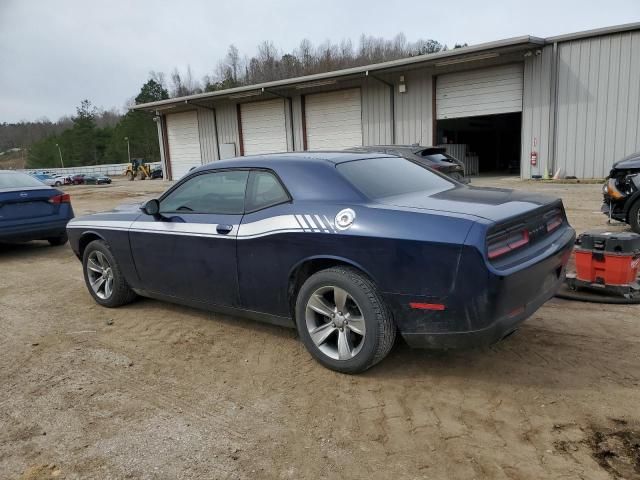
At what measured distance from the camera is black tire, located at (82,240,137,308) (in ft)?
16.8

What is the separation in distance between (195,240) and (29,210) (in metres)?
5.55

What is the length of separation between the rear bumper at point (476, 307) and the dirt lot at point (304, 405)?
1.35ft

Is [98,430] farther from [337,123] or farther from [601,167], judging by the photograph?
[337,123]

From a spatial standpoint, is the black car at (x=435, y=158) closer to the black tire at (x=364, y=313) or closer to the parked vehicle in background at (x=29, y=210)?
the parked vehicle in background at (x=29, y=210)

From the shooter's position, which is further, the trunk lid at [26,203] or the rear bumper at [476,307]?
the trunk lid at [26,203]

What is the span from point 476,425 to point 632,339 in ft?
6.24

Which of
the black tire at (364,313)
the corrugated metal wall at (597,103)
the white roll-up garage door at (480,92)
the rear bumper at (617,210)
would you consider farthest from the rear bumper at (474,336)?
the white roll-up garage door at (480,92)

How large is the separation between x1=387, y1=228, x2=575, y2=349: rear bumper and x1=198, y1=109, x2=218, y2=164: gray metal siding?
83.9ft

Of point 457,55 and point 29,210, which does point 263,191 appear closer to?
point 29,210

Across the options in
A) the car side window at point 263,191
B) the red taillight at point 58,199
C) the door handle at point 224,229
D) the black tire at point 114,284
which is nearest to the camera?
the car side window at point 263,191

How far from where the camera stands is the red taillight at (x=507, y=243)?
118 inches

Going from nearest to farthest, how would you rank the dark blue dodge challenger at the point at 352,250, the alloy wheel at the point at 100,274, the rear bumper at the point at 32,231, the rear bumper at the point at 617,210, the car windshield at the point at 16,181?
the dark blue dodge challenger at the point at 352,250 < the alloy wheel at the point at 100,274 < the rear bumper at the point at 617,210 < the rear bumper at the point at 32,231 < the car windshield at the point at 16,181

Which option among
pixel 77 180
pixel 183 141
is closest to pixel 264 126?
pixel 183 141

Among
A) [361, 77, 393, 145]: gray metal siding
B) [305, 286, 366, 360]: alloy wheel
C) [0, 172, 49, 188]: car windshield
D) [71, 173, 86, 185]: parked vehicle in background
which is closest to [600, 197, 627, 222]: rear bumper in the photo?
[305, 286, 366, 360]: alloy wheel
